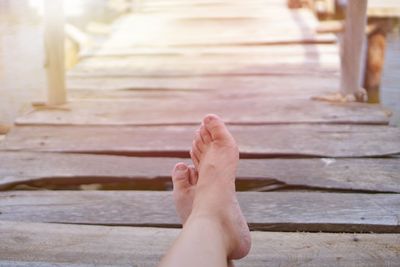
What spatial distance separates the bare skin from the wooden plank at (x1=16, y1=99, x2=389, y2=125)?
48.4 inches

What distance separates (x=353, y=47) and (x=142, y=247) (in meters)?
2.01

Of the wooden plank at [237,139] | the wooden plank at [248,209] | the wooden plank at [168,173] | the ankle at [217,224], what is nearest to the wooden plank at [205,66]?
the wooden plank at [237,139]

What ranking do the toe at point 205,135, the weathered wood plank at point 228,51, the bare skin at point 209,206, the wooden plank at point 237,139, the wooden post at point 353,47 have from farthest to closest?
the weathered wood plank at point 228,51 → the wooden post at point 353,47 → the wooden plank at point 237,139 → the toe at point 205,135 → the bare skin at point 209,206

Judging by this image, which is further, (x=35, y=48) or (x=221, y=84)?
(x=35, y=48)

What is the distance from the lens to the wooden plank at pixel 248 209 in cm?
196

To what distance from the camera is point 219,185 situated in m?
1.68

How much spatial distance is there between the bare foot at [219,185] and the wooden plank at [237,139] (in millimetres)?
798

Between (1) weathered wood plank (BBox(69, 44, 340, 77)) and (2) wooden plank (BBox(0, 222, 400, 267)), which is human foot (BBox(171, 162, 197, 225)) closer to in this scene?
(2) wooden plank (BBox(0, 222, 400, 267))

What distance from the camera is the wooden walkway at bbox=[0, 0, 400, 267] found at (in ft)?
5.92

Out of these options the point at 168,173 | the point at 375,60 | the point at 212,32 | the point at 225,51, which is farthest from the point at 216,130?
the point at 375,60

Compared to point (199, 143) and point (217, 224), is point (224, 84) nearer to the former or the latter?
point (199, 143)

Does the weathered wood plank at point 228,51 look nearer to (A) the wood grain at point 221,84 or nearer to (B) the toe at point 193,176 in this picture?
(A) the wood grain at point 221,84

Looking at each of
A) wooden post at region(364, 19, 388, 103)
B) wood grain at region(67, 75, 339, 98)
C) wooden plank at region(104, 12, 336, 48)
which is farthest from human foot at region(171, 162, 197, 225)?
wooden post at region(364, 19, 388, 103)

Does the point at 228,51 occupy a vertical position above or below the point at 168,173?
below
